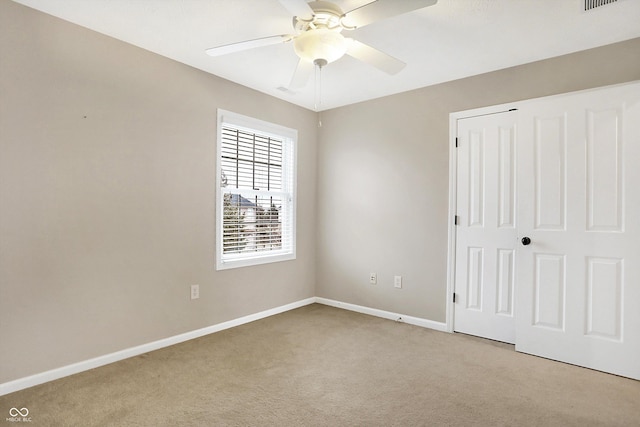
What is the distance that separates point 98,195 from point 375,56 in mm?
2212

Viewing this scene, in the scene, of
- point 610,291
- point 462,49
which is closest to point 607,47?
point 462,49

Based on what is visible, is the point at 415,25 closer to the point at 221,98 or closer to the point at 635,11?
the point at 635,11

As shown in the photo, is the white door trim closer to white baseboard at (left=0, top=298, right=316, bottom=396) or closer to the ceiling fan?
the ceiling fan

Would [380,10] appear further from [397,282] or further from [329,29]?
[397,282]

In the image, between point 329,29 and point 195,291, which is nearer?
point 329,29

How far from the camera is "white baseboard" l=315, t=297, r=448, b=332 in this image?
3.51 m

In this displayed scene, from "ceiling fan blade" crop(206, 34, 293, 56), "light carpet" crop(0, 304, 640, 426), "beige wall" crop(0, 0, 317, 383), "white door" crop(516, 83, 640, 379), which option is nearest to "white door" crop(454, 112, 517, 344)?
"white door" crop(516, 83, 640, 379)

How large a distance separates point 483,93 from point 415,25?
4.02 feet

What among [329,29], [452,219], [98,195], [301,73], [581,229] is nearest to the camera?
[329,29]

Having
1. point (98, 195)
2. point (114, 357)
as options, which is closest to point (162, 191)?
point (98, 195)

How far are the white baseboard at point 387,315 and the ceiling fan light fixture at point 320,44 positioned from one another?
2723 millimetres

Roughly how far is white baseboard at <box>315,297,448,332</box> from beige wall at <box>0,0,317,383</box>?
4.20ft

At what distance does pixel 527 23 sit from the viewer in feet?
7.83

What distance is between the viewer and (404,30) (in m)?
2.47
